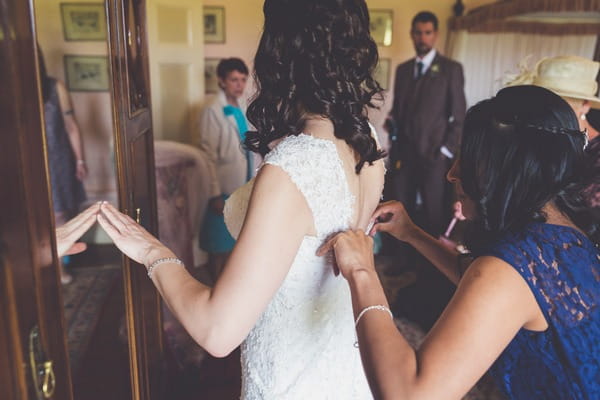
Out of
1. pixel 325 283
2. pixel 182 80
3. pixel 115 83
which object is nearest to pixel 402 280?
pixel 182 80

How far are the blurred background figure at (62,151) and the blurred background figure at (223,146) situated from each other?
2.76 ft

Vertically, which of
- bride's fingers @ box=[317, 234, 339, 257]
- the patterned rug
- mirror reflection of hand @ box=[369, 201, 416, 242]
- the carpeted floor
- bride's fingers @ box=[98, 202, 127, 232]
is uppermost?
bride's fingers @ box=[98, 202, 127, 232]

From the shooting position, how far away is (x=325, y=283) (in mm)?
1377

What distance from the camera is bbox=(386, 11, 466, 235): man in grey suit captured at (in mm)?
3961

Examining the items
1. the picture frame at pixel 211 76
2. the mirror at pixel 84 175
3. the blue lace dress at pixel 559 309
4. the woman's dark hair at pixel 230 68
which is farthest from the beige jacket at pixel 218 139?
the blue lace dress at pixel 559 309

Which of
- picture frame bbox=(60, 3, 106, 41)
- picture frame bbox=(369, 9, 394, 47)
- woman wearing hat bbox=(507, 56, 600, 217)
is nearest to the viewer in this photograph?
woman wearing hat bbox=(507, 56, 600, 217)

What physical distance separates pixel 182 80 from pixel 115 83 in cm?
309

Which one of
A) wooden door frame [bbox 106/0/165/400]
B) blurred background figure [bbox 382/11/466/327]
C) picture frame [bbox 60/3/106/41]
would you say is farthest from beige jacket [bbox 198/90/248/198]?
wooden door frame [bbox 106/0/165/400]

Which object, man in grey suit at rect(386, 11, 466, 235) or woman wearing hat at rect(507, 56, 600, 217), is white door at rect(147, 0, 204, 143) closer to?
man in grey suit at rect(386, 11, 466, 235)

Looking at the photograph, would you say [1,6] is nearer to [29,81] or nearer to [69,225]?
[29,81]

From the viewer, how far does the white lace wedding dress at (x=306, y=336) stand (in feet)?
4.37

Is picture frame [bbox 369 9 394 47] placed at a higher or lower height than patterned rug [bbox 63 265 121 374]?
higher

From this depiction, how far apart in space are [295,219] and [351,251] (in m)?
0.17

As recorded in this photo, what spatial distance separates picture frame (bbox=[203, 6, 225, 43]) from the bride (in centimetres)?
391
